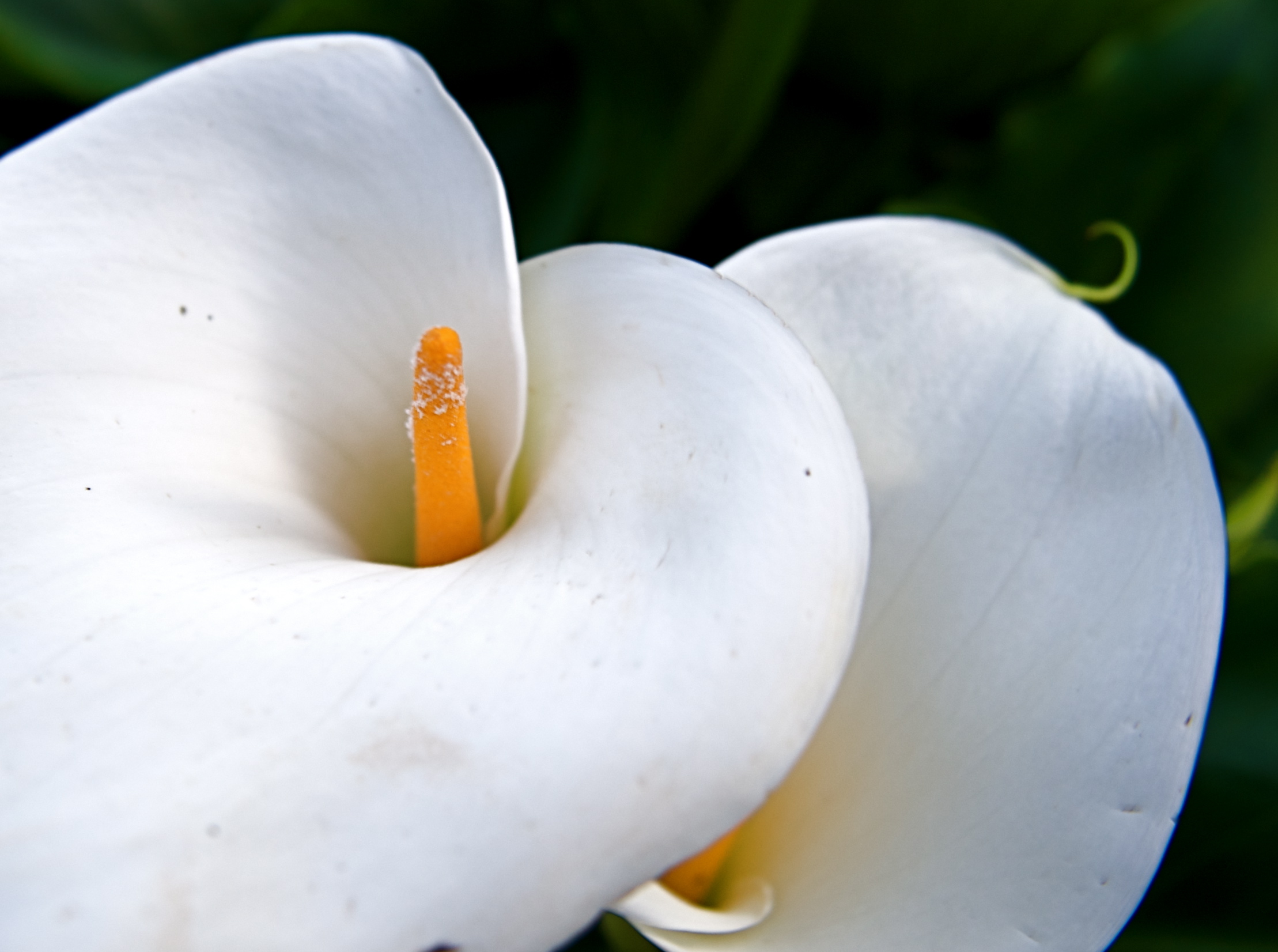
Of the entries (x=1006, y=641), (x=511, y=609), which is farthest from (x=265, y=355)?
(x=1006, y=641)

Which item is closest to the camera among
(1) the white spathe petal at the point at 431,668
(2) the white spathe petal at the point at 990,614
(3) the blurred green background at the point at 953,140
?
(1) the white spathe petal at the point at 431,668

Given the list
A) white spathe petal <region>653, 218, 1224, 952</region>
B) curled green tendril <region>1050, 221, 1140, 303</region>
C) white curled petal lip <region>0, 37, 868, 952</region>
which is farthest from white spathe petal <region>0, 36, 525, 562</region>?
curled green tendril <region>1050, 221, 1140, 303</region>

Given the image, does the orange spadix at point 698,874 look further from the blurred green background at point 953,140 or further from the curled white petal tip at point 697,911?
the blurred green background at point 953,140

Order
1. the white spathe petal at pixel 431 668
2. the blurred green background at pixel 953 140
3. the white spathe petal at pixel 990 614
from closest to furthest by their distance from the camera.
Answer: the white spathe petal at pixel 431 668 < the white spathe petal at pixel 990 614 < the blurred green background at pixel 953 140

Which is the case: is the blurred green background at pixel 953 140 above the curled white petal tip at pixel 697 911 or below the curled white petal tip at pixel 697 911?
above

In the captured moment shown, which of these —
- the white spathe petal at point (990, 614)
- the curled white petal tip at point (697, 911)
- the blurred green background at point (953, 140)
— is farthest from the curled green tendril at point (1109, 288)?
the curled white petal tip at point (697, 911)

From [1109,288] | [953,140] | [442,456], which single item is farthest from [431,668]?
[953,140]

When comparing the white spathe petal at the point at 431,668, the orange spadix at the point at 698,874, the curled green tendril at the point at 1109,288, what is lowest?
the orange spadix at the point at 698,874

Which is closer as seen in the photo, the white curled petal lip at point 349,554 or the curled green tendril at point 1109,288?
the white curled petal lip at point 349,554
